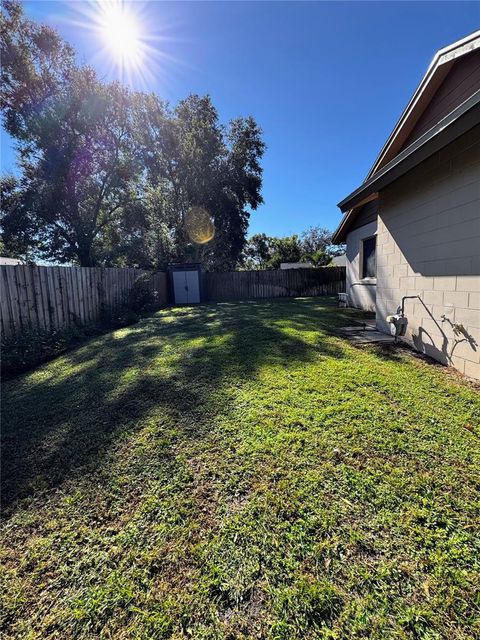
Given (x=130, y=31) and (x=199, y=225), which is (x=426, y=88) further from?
(x=199, y=225)

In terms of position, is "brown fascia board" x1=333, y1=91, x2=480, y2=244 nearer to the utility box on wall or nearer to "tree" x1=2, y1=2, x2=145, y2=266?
the utility box on wall

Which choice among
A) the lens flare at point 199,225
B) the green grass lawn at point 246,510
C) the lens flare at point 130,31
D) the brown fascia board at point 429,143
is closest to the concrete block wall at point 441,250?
the brown fascia board at point 429,143

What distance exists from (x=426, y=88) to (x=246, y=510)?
5863 mm

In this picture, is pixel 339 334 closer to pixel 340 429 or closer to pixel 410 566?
pixel 340 429

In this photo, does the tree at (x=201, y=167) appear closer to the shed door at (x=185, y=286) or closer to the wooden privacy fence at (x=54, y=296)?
the shed door at (x=185, y=286)

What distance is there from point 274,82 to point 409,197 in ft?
21.9

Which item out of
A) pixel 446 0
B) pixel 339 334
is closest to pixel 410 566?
pixel 339 334

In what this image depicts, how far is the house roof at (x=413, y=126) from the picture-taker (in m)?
2.85

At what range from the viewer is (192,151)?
637 inches

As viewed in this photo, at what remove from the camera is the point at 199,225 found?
60.0ft

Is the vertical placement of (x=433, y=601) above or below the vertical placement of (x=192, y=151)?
below

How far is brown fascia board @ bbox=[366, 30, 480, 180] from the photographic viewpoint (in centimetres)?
327

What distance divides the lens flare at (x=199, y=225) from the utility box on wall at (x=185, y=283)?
4377 millimetres

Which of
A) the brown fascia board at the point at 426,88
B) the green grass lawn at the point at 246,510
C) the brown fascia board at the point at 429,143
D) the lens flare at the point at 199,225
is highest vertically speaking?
the lens flare at the point at 199,225
